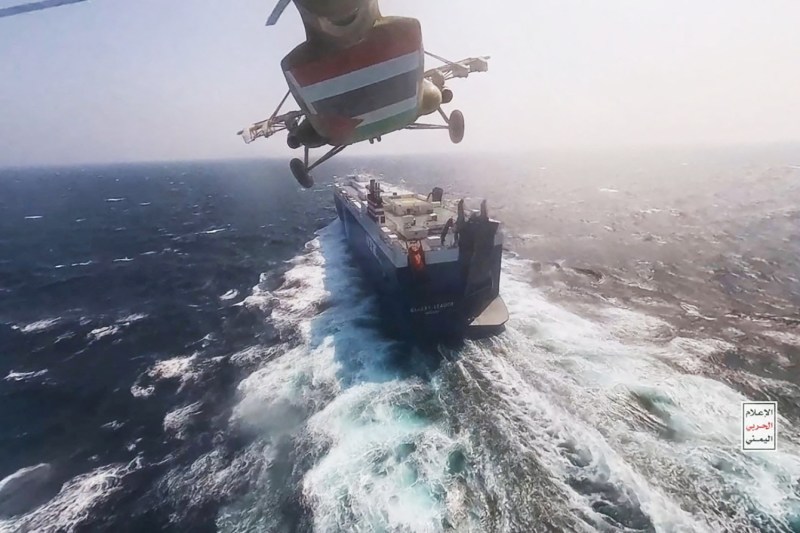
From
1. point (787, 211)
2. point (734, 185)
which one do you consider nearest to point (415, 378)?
point (787, 211)

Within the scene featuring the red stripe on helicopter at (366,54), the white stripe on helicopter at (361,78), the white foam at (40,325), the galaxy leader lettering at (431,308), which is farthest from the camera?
the white foam at (40,325)

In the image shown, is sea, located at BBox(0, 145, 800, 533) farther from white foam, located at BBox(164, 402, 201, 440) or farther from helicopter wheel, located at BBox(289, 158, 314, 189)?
helicopter wheel, located at BBox(289, 158, 314, 189)

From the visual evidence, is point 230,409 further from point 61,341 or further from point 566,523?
point 61,341

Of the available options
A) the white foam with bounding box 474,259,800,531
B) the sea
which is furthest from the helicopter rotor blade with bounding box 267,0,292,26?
the white foam with bounding box 474,259,800,531

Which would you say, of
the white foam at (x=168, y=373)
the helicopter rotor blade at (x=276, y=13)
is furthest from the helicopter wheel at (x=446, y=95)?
the white foam at (x=168, y=373)

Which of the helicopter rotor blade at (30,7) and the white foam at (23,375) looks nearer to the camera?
the helicopter rotor blade at (30,7)

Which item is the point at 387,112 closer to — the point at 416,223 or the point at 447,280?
the point at 447,280

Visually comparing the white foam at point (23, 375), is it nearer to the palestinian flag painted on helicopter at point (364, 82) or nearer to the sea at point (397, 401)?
the sea at point (397, 401)
